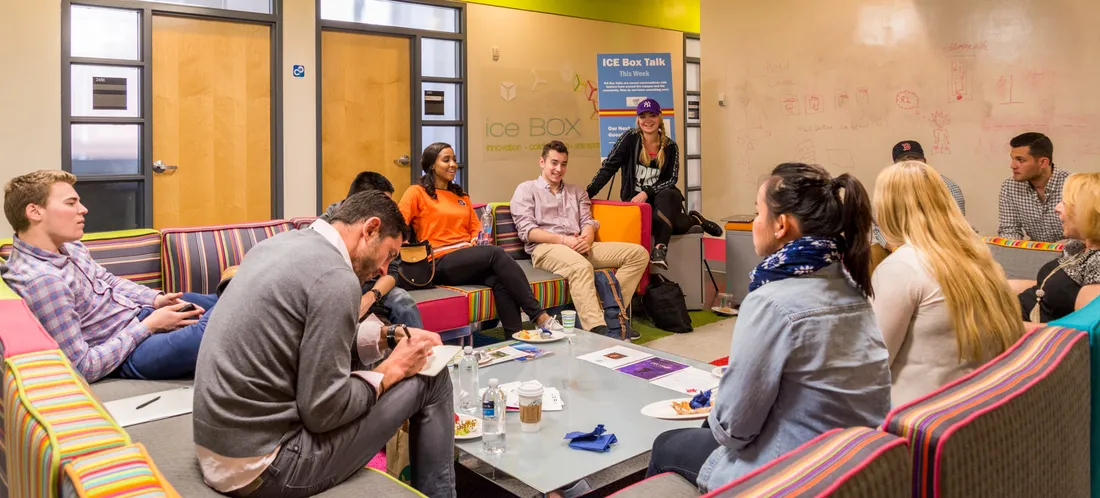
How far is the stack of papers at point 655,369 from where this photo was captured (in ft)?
9.62

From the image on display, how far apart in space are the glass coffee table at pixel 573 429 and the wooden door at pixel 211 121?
3.72 meters

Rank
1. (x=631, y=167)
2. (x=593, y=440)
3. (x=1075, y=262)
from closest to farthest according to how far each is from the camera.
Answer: (x=593, y=440) → (x=1075, y=262) → (x=631, y=167)

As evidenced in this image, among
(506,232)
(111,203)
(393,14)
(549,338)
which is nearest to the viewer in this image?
(549,338)

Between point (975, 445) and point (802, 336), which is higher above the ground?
point (802, 336)

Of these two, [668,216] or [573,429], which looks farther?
[668,216]

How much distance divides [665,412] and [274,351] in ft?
4.33

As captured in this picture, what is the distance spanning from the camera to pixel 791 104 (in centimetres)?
695

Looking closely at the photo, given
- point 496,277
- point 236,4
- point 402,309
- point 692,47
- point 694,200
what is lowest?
point 402,309

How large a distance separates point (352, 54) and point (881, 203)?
17.1 ft

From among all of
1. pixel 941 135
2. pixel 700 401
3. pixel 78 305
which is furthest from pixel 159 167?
pixel 941 135

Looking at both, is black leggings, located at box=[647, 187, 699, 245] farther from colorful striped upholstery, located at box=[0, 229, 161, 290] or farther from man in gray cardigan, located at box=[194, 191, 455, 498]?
man in gray cardigan, located at box=[194, 191, 455, 498]

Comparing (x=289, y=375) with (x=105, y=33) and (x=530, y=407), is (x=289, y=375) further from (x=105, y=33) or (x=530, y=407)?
(x=105, y=33)

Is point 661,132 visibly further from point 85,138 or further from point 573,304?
point 85,138

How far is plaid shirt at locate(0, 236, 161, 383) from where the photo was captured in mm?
2689
